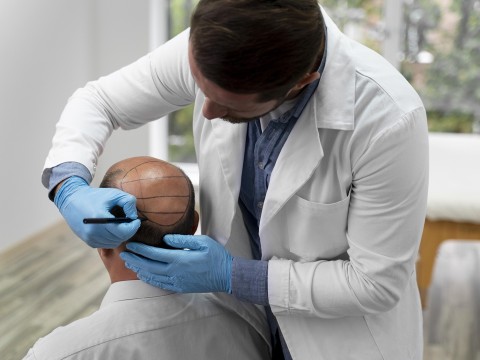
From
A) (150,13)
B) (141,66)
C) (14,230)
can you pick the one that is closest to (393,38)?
(150,13)

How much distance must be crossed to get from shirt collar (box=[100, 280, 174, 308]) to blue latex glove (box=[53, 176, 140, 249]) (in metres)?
0.09

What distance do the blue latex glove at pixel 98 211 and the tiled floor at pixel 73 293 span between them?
136 cm

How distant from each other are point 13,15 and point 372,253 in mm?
2637

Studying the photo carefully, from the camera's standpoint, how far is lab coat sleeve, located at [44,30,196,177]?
1410 mm

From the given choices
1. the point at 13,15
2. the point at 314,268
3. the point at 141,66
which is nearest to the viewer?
the point at 314,268

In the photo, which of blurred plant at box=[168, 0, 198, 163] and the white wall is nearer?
the white wall

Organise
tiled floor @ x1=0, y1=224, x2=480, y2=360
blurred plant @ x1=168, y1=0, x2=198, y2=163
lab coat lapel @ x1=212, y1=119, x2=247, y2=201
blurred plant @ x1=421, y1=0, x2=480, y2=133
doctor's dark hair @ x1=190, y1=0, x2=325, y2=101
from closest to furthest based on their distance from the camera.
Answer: doctor's dark hair @ x1=190, y1=0, x2=325, y2=101 < lab coat lapel @ x1=212, y1=119, x2=247, y2=201 < tiled floor @ x1=0, y1=224, x2=480, y2=360 < blurred plant @ x1=421, y1=0, x2=480, y2=133 < blurred plant @ x1=168, y1=0, x2=198, y2=163

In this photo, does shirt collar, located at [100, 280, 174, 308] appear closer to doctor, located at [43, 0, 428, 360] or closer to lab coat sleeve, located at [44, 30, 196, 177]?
doctor, located at [43, 0, 428, 360]

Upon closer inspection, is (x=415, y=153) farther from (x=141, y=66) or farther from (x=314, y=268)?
(x=141, y=66)

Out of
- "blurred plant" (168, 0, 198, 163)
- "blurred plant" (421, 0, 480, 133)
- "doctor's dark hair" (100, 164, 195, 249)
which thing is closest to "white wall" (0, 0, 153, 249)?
"blurred plant" (168, 0, 198, 163)

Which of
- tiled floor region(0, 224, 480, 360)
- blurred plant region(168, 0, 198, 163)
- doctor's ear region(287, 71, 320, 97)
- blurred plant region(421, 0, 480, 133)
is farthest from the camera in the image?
blurred plant region(168, 0, 198, 163)

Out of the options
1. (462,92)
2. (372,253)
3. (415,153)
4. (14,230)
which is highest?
(415,153)

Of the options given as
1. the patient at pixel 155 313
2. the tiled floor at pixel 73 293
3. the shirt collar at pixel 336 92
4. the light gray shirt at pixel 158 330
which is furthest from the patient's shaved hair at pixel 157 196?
the tiled floor at pixel 73 293

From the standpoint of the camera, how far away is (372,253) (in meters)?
1.20
